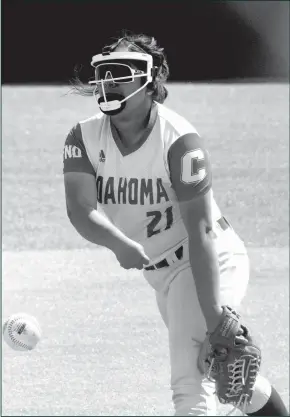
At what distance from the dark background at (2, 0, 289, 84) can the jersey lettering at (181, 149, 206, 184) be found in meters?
11.7

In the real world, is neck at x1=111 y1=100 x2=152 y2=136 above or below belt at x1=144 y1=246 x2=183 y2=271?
above

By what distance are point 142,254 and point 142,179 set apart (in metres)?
0.39

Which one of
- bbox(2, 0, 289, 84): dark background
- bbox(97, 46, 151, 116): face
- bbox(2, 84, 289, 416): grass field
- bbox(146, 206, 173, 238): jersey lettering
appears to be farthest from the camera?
bbox(2, 0, 289, 84): dark background

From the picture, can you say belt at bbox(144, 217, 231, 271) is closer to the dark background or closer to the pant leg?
the pant leg

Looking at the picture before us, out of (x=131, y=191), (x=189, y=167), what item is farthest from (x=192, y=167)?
(x=131, y=191)

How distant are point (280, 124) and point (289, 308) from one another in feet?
24.8

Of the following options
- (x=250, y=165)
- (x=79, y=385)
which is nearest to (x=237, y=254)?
(x=79, y=385)

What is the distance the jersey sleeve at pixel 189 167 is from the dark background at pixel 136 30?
38.2ft

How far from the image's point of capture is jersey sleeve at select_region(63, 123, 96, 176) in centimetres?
356

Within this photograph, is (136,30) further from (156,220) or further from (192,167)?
(192,167)

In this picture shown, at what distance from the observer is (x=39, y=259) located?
7770 mm

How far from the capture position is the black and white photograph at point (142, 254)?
11.3 feet

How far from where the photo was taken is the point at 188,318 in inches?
139

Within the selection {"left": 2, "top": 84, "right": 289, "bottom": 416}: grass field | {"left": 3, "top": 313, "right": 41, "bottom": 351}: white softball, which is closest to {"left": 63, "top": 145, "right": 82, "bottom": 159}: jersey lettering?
{"left": 3, "top": 313, "right": 41, "bottom": 351}: white softball
